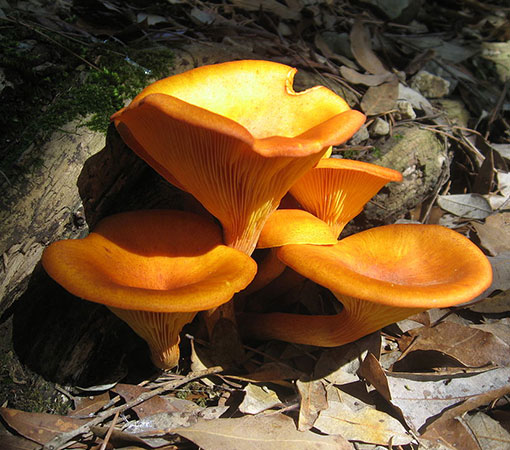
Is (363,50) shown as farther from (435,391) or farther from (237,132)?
(435,391)

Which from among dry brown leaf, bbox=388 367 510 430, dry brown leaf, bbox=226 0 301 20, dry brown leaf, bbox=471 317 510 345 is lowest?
dry brown leaf, bbox=388 367 510 430

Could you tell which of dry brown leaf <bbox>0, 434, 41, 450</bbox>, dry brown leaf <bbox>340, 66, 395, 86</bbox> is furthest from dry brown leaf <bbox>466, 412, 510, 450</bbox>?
dry brown leaf <bbox>340, 66, 395, 86</bbox>

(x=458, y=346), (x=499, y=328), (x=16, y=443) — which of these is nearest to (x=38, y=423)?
(x=16, y=443)

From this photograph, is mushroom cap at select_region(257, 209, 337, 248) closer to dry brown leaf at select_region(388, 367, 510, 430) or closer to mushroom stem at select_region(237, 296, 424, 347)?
mushroom stem at select_region(237, 296, 424, 347)

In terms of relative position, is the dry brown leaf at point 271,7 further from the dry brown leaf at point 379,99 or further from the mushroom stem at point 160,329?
the mushroom stem at point 160,329

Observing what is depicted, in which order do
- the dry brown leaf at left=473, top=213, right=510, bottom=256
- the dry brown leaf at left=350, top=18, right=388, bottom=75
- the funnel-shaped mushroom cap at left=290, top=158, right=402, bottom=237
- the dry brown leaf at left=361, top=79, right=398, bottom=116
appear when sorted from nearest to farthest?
the funnel-shaped mushroom cap at left=290, top=158, right=402, bottom=237 → the dry brown leaf at left=473, top=213, right=510, bottom=256 → the dry brown leaf at left=361, top=79, right=398, bottom=116 → the dry brown leaf at left=350, top=18, right=388, bottom=75

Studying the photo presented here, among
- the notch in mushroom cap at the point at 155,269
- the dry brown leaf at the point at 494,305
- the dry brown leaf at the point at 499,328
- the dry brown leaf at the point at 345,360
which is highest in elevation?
the notch in mushroom cap at the point at 155,269

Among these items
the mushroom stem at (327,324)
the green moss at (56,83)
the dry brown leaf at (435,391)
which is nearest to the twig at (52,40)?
the green moss at (56,83)

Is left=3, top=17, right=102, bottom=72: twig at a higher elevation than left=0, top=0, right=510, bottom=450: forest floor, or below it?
higher
